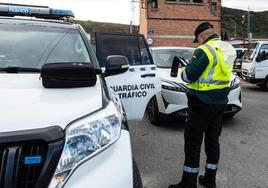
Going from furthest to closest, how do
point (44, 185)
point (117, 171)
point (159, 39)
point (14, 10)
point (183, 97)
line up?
point (159, 39), point (183, 97), point (14, 10), point (117, 171), point (44, 185)

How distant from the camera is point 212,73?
147 inches

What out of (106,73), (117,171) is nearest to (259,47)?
(106,73)

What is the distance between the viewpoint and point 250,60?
13.7 metres

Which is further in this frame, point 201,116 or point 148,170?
point 148,170

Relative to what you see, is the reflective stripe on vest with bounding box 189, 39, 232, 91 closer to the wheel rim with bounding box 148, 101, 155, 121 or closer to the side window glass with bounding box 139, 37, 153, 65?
the side window glass with bounding box 139, 37, 153, 65

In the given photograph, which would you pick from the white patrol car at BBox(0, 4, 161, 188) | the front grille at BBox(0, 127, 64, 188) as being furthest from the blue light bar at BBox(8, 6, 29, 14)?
the front grille at BBox(0, 127, 64, 188)

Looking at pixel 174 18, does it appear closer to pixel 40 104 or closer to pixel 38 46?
pixel 38 46

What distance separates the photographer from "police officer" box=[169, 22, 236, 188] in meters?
3.70

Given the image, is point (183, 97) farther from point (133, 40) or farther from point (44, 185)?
point (44, 185)

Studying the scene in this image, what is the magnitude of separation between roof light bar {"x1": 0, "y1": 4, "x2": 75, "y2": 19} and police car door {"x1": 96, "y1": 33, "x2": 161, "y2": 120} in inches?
34.7

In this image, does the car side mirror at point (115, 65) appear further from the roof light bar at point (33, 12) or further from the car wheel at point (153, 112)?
the car wheel at point (153, 112)

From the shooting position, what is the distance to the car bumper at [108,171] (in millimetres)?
1902

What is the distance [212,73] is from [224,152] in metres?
2.00

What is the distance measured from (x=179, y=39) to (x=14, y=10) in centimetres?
3027
